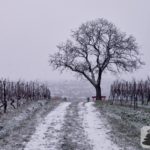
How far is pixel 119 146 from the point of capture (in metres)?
10.1

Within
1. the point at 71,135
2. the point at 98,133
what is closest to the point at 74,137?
the point at 71,135

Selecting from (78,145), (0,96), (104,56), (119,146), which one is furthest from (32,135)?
(104,56)

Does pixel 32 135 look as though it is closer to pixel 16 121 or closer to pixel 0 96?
pixel 16 121

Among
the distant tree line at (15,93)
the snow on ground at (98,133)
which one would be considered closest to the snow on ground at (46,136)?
the snow on ground at (98,133)

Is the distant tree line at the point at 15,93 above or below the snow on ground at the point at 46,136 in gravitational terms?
above

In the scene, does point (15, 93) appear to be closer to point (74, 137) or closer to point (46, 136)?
point (46, 136)

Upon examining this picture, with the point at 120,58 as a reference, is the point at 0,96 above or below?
below

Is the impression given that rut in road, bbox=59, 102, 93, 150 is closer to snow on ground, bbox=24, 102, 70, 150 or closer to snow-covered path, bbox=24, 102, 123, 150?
snow-covered path, bbox=24, 102, 123, 150

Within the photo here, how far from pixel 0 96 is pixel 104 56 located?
14.9 m

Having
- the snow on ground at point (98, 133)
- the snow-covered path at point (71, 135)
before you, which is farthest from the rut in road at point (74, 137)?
the snow on ground at point (98, 133)

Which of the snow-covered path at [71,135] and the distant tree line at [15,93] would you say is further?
the distant tree line at [15,93]

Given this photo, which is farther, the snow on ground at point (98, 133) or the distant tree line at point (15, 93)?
the distant tree line at point (15, 93)

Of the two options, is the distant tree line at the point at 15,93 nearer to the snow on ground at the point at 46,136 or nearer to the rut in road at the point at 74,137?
the snow on ground at the point at 46,136

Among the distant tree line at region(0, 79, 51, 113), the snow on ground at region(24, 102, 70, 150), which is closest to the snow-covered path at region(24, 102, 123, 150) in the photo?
the snow on ground at region(24, 102, 70, 150)
